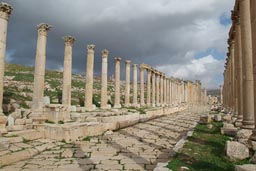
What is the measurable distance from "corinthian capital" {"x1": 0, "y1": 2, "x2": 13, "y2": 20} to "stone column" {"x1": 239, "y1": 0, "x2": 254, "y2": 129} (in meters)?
10.2

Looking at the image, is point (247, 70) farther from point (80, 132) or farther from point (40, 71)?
point (40, 71)

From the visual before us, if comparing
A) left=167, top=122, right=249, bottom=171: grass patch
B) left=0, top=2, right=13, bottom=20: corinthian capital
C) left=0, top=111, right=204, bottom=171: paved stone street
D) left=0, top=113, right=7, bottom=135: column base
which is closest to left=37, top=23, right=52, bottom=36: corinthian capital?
left=0, top=2, right=13, bottom=20: corinthian capital

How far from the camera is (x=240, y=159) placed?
6.98 meters

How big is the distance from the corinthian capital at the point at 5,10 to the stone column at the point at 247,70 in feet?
33.4

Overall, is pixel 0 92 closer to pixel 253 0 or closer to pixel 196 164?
pixel 196 164

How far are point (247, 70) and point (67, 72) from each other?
472 inches

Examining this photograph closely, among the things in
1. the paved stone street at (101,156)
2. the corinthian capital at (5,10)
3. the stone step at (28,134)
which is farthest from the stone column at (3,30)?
the paved stone street at (101,156)

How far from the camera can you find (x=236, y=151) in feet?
23.6

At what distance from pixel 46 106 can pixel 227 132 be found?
9.50 metres

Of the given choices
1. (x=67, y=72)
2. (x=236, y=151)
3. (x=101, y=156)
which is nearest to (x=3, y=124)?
(x=101, y=156)

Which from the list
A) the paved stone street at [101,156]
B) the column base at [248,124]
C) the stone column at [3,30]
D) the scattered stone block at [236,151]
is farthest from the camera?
the stone column at [3,30]

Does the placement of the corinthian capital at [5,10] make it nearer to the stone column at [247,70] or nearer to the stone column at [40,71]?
the stone column at [40,71]

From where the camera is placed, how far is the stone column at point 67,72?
17578 mm

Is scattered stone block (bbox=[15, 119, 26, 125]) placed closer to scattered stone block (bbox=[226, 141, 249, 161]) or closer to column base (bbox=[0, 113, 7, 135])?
column base (bbox=[0, 113, 7, 135])
